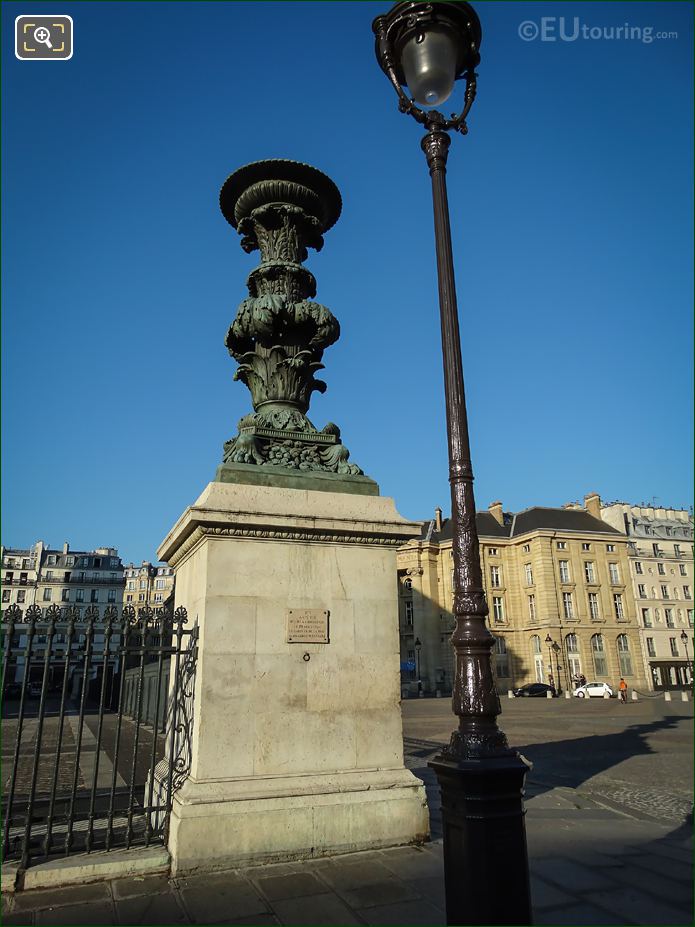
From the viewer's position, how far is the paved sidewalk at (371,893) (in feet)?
13.1

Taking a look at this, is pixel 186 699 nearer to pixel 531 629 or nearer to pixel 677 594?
pixel 531 629

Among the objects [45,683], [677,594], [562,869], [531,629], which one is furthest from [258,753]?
[677,594]

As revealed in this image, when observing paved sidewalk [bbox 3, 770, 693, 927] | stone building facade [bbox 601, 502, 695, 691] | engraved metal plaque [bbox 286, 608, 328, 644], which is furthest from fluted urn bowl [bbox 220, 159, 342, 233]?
stone building facade [bbox 601, 502, 695, 691]

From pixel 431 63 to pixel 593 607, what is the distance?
61148mm

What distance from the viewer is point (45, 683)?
4863mm

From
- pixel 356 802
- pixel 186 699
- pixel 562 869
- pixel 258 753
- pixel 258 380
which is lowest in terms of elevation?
pixel 562 869

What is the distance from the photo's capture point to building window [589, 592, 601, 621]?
191 feet

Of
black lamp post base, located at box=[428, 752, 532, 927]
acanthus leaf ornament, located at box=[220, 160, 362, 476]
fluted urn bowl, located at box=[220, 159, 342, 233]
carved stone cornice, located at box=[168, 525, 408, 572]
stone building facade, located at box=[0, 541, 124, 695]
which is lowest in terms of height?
black lamp post base, located at box=[428, 752, 532, 927]

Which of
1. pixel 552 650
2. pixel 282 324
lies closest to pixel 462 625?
pixel 282 324

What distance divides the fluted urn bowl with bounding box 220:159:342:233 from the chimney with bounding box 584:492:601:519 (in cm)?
6283

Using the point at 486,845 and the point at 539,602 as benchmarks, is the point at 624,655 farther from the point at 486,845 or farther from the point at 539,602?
the point at 486,845

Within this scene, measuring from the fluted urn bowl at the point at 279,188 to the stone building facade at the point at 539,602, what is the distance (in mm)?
50773

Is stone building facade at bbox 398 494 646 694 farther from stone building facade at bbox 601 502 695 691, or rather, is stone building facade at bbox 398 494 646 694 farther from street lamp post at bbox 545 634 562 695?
stone building facade at bbox 601 502 695 691

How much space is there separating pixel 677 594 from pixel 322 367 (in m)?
71.5
